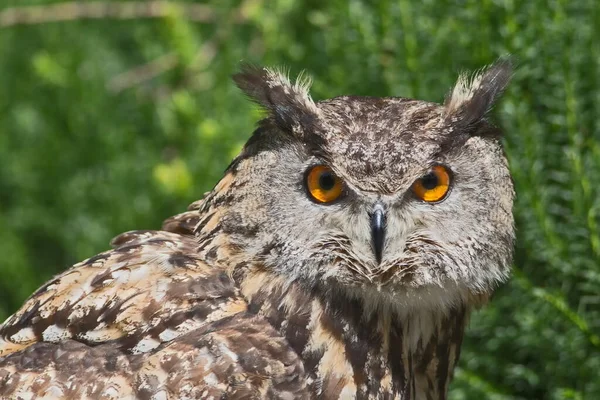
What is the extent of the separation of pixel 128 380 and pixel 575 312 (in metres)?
1.33

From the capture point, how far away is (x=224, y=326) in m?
2.02

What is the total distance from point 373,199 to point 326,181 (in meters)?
0.10

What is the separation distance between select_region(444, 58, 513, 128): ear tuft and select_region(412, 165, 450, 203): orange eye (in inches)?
4.8

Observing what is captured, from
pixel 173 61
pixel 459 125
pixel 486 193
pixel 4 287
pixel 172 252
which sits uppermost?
pixel 173 61

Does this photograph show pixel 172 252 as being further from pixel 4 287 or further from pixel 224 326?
pixel 4 287

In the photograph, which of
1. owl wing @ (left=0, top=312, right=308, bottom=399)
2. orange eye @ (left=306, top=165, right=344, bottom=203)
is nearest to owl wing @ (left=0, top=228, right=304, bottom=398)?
owl wing @ (left=0, top=312, right=308, bottom=399)

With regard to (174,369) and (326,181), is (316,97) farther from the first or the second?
(174,369)

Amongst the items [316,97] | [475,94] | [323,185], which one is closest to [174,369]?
[323,185]

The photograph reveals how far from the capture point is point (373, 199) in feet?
6.53

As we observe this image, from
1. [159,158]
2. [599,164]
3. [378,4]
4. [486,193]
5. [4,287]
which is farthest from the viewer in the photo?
[4,287]

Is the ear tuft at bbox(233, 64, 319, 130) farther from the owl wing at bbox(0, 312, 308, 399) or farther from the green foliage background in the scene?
the green foliage background

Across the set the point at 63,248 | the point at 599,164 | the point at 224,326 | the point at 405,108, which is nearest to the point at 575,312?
the point at 599,164

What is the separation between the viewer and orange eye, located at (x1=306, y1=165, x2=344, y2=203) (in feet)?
6.56

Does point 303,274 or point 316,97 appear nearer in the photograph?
point 303,274
